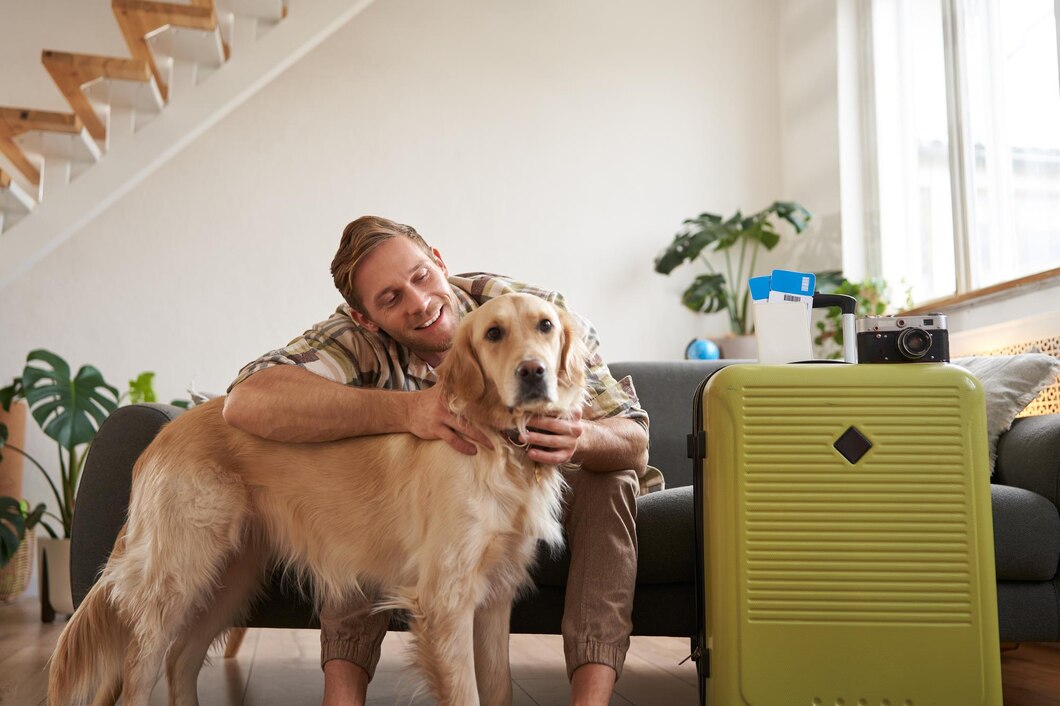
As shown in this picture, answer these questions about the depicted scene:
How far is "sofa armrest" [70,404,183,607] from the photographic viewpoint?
1.85 meters

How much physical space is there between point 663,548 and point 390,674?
1033mm

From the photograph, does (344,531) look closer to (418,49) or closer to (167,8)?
(167,8)

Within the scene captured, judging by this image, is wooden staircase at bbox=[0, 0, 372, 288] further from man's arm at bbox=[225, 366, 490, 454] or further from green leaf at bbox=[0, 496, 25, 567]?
man's arm at bbox=[225, 366, 490, 454]

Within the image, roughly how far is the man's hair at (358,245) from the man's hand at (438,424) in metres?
0.30

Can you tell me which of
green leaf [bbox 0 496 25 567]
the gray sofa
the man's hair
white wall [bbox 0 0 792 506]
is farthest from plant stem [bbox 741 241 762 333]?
green leaf [bbox 0 496 25 567]

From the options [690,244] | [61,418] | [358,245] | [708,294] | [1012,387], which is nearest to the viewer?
[358,245]

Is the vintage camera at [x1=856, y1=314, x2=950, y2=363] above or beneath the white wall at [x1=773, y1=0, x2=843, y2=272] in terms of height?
beneath

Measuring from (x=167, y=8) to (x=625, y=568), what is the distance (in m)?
3.06

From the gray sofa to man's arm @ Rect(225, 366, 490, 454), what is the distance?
1.23 ft

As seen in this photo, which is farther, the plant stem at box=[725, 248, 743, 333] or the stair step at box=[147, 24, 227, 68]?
the plant stem at box=[725, 248, 743, 333]

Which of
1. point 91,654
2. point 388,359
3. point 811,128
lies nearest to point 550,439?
point 388,359

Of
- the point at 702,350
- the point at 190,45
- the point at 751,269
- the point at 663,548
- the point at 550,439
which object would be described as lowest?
the point at 663,548

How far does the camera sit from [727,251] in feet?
15.2

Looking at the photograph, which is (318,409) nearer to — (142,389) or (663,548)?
(663,548)
